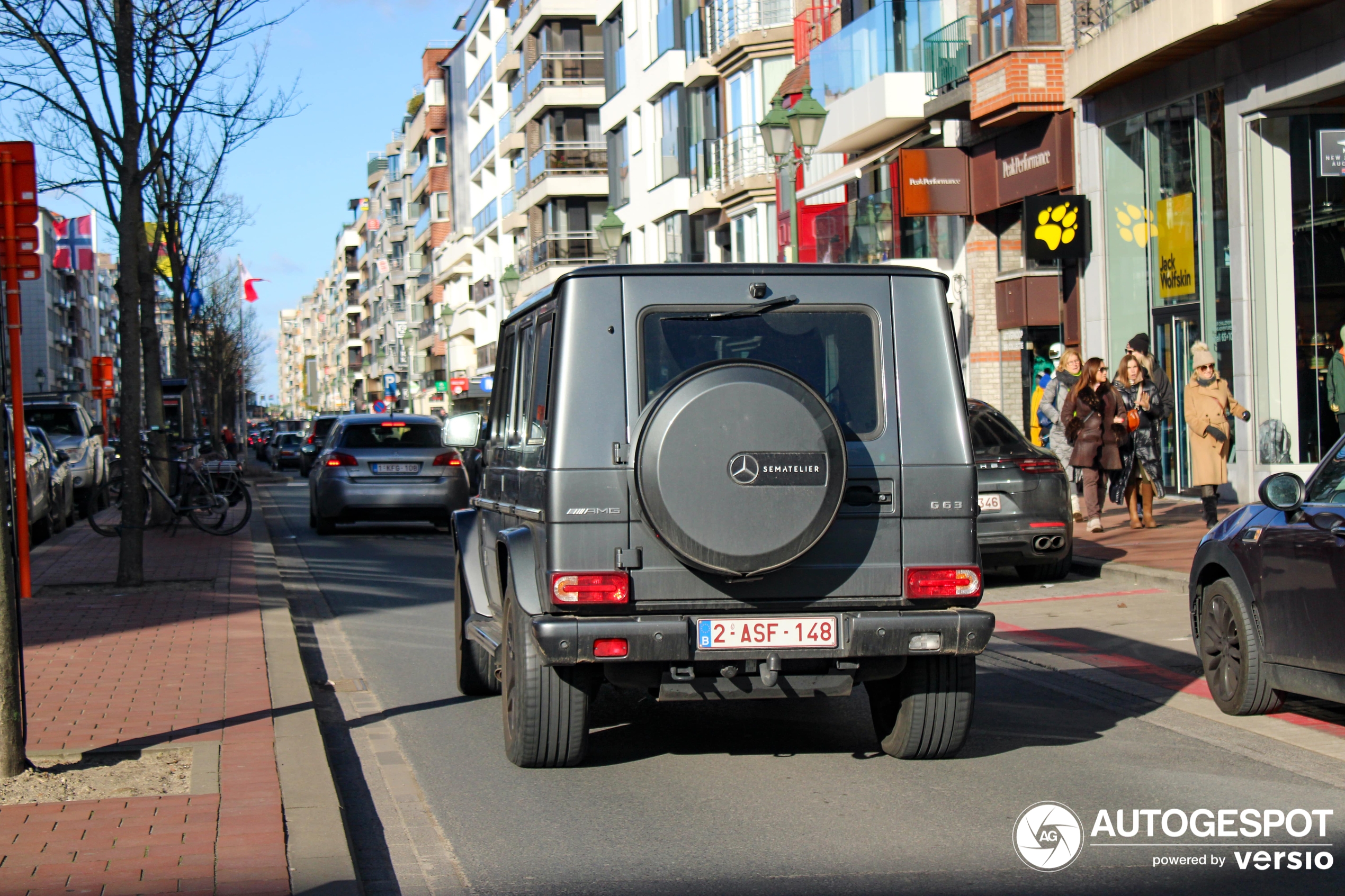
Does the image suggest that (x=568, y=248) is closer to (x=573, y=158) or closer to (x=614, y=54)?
(x=573, y=158)

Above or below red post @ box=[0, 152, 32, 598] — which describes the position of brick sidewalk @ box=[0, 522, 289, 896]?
below

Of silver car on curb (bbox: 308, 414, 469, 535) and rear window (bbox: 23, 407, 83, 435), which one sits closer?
silver car on curb (bbox: 308, 414, 469, 535)

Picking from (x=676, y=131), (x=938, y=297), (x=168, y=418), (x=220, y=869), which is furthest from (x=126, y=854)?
(x=168, y=418)

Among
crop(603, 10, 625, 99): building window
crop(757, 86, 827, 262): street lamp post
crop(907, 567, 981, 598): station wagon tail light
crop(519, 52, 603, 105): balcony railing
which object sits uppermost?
crop(519, 52, 603, 105): balcony railing

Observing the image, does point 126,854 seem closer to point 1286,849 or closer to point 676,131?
point 1286,849

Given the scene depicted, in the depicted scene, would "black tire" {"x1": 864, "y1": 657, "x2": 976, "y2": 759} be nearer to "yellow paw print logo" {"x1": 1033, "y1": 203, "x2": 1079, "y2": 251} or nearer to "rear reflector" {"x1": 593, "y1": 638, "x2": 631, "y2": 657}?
"rear reflector" {"x1": 593, "y1": 638, "x2": 631, "y2": 657}

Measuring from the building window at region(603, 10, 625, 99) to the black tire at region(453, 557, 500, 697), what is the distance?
41.7 meters

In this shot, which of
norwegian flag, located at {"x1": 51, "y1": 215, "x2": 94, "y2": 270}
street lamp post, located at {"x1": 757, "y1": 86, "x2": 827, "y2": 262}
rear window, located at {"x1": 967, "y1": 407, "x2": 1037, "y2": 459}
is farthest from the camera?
norwegian flag, located at {"x1": 51, "y1": 215, "x2": 94, "y2": 270}

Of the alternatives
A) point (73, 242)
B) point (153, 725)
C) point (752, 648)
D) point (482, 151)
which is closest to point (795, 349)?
point (752, 648)

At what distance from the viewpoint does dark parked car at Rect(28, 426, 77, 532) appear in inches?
816

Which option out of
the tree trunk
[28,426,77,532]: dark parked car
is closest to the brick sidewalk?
the tree trunk

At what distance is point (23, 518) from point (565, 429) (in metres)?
5.98

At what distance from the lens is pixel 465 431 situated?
8.72m
